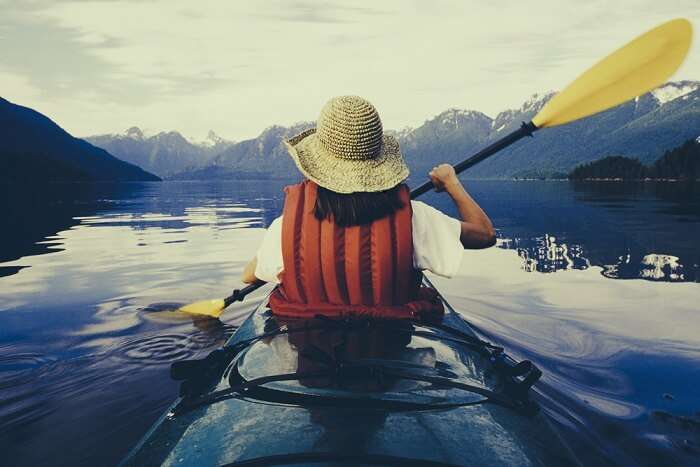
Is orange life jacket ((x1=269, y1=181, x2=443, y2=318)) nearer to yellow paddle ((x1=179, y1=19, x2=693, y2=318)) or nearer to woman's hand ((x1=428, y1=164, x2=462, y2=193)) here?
woman's hand ((x1=428, y1=164, x2=462, y2=193))

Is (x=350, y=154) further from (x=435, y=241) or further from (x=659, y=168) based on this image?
(x=659, y=168)

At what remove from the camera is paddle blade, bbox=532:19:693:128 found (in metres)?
5.86

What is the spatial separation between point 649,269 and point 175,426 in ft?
42.6

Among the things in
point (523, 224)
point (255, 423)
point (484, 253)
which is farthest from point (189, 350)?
point (523, 224)

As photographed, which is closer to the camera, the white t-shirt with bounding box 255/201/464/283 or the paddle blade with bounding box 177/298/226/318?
the white t-shirt with bounding box 255/201/464/283

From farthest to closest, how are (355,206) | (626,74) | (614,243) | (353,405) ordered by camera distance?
(614,243) → (626,74) → (355,206) → (353,405)

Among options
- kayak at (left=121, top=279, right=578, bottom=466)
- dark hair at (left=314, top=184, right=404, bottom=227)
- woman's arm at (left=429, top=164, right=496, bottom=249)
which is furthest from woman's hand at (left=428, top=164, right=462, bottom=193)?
kayak at (left=121, top=279, right=578, bottom=466)

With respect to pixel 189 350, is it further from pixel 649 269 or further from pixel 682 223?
pixel 682 223

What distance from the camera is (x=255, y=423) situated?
2.38 m

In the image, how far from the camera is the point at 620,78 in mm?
6047

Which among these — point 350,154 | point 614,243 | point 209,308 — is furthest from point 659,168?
point 350,154

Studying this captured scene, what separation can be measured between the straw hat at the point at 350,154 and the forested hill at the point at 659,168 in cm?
10621

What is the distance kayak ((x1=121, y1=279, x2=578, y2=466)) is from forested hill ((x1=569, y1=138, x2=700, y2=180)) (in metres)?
107

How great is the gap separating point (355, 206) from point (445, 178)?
48.5 inches
